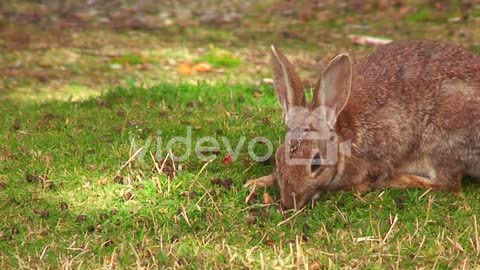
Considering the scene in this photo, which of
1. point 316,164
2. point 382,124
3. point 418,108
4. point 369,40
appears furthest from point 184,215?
point 369,40

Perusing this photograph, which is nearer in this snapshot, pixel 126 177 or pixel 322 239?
pixel 322 239

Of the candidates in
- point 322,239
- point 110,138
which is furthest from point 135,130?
point 322,239

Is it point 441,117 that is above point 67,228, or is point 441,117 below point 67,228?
above

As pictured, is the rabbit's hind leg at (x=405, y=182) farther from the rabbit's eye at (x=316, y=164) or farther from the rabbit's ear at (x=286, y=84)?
the rabbit's ear at (x=286, y=84)

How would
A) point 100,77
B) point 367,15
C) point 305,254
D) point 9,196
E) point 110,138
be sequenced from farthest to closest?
point 367,15, point 100,77, point 110,138, point 9,196, point 305,254

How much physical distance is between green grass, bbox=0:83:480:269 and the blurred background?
2315 mm

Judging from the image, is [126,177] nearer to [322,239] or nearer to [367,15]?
[322,239]

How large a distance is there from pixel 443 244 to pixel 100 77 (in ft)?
17.4

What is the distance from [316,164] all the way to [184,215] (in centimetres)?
83

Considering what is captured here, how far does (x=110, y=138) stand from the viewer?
642 centimetres

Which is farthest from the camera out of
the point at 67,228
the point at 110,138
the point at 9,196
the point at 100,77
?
the point at 100,77

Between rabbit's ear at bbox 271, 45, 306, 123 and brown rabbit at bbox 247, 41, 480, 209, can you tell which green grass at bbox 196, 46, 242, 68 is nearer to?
brown rabbit at bbox 247, 41, 480, 209

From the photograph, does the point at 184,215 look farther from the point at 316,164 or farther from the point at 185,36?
Result: the point at 185,36

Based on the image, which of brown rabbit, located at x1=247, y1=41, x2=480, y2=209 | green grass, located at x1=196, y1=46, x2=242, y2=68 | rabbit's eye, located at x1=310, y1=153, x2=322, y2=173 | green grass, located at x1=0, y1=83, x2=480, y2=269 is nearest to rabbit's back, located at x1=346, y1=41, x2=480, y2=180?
brown rabbit, located at x1=247, y1=41, x2=480, y2=209
